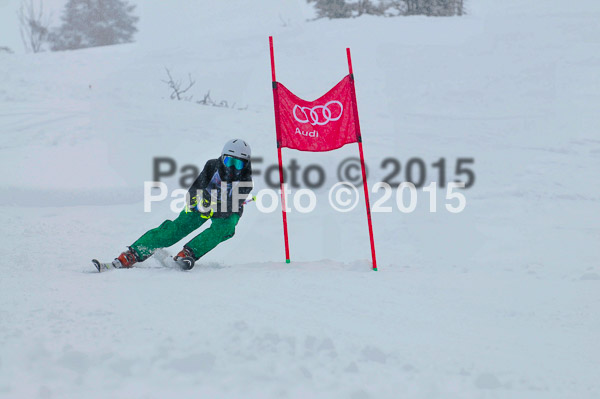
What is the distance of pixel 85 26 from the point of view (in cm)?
2891

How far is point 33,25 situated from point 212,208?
1060 inches

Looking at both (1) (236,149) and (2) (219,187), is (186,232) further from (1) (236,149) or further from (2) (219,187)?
(1) (236,149)

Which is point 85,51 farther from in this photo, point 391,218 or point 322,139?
point 322,139

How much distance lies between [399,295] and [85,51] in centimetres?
1693

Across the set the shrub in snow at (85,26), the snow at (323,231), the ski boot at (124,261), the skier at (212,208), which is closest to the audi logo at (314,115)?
the skier at (212,208)

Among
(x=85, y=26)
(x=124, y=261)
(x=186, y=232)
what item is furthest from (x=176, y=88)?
(x=85, y=26)

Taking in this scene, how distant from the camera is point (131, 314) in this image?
354 centimetres

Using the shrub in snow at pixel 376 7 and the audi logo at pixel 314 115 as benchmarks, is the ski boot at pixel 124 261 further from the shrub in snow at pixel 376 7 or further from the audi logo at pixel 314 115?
the shrub in snow at pixel 376 7

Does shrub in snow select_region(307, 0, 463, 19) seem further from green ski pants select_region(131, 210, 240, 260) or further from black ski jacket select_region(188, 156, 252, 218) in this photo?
green ski pants select_region(131, 210, 240, 260)

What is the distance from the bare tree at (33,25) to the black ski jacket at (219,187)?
85.3 feet

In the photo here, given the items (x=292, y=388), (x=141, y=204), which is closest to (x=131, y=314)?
(x=292, y=388)

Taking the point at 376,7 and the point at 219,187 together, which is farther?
the point at 376,7

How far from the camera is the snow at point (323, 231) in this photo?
3.00 meters

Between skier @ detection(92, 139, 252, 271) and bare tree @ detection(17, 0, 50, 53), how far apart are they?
85.4ft
